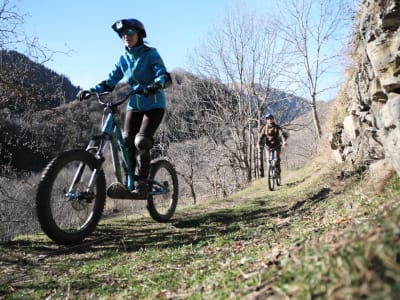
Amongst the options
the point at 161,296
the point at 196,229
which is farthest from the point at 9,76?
the point at 161,296

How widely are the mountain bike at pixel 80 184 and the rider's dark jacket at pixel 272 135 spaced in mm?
7160

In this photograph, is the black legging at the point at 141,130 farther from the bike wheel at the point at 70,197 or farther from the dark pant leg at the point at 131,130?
the bike wheel at the point at 70,197

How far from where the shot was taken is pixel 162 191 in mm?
5930

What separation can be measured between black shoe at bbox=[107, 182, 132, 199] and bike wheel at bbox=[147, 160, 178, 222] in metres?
0.71

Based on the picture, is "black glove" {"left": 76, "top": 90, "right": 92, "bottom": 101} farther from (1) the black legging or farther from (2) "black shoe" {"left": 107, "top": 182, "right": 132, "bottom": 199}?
(2) "black shoe" {"left": 107, "top": 182, "right": 132, "bottom": 199}

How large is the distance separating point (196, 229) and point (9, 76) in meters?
5.89

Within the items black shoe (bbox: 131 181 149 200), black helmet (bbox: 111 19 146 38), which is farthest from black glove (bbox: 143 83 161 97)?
black shoe (bbox: 131 181 149 200)

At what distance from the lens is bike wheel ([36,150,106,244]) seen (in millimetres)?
4059

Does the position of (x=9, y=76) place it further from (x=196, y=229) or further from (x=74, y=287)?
(x=74, y=287)

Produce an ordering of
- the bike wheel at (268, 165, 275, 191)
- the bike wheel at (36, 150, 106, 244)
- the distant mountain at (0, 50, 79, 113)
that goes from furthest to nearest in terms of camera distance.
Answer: the bike wheel at (268, 165, 275, 191), the distant mountain at (0, 50, 79, 113), the bike wheel at (36, 150, 106, 244)

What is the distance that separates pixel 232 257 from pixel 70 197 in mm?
2238

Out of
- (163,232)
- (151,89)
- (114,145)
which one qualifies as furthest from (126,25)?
(163,232)

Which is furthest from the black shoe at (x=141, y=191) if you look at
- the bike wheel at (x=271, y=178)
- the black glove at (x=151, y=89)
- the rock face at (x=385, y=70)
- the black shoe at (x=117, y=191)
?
the bike wheel at (x=271, y=178)

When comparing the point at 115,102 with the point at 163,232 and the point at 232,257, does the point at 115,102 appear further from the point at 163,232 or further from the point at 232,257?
the point at 232,257
